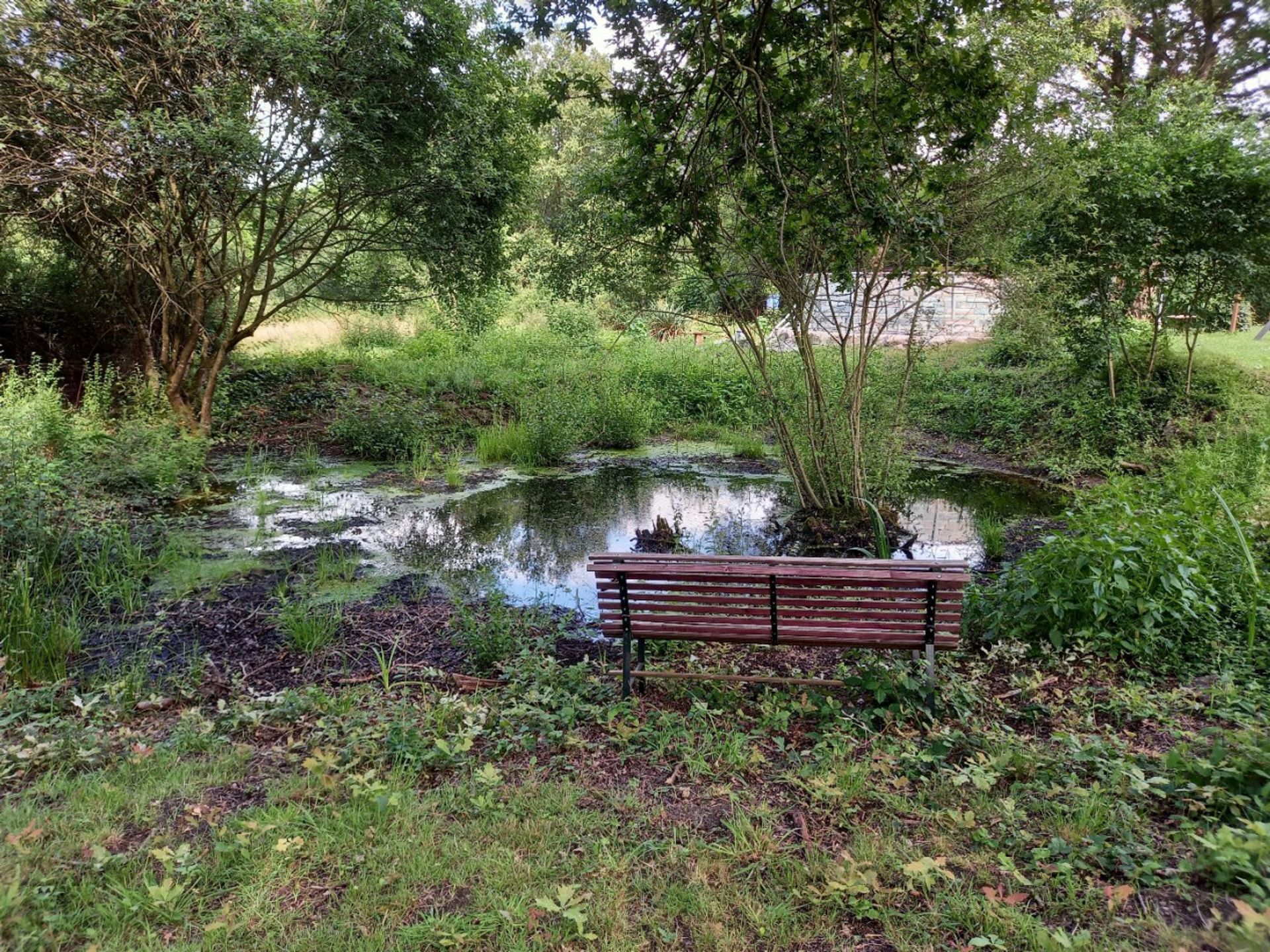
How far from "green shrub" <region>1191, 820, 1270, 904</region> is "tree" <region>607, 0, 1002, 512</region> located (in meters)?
3.02

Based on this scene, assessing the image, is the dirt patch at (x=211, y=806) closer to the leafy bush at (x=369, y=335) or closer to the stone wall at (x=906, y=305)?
the stone wall at (x=906, y=305)

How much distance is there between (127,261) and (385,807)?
9376 millimetres

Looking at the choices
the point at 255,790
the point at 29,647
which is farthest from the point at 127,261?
the point at 255,790

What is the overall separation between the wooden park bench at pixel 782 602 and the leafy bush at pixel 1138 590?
1087 mm

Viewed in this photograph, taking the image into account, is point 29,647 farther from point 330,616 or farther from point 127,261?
point 127,261

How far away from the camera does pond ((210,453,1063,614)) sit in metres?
6.17

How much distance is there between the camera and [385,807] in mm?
2510

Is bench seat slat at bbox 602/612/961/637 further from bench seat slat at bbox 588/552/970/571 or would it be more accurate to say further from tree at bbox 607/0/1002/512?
tree at bbox 607/0/1002/512

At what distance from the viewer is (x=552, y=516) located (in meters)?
7.61

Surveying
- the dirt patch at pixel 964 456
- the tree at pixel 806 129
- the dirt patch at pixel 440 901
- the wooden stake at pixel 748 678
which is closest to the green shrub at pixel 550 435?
the tree at pixel 806 129

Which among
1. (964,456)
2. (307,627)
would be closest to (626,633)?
(307,627)

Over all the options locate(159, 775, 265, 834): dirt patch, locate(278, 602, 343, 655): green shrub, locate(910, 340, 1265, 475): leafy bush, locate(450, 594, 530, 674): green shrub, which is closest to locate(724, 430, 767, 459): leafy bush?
locate(910, 340, 1265, 475): leafy bush

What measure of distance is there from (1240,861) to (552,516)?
20.6 feet

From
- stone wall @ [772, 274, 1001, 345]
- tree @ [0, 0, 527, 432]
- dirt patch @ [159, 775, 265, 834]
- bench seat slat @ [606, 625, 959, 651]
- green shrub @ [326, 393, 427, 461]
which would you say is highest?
tree @ [0, 0, 527, 432]
